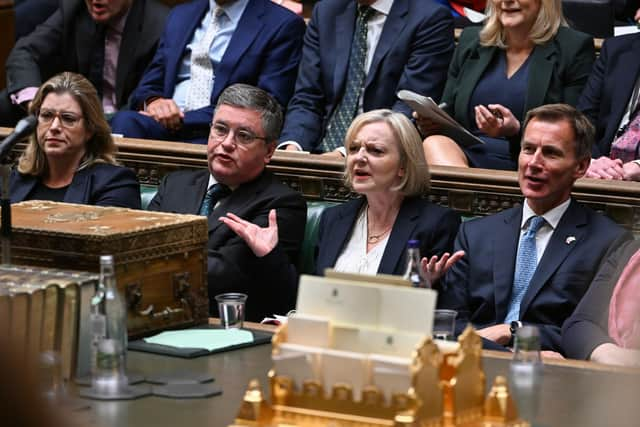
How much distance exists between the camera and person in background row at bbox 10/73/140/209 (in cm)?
456

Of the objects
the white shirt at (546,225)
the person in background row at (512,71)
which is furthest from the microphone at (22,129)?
the person in background row at (512,71)

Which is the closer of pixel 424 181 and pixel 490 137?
pixel 424 181

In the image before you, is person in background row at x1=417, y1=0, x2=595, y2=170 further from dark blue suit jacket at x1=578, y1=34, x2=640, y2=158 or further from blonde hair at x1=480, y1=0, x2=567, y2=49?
dark blue suit jacket at x1=578, y1=34, x2=640, y2=158

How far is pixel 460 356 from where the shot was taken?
1.89m

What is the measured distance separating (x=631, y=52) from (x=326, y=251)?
5.54 ft

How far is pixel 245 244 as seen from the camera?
4.00 metres

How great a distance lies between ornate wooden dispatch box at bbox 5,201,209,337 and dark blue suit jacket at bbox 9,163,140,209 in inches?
44.9

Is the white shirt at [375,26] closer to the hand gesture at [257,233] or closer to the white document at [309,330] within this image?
the hand gesture at [257,233]

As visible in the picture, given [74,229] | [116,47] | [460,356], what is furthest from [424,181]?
[116,47]

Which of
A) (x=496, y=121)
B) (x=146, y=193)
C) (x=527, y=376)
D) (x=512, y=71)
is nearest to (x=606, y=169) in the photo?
(x=496, y=121)

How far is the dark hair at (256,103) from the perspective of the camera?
172 inches

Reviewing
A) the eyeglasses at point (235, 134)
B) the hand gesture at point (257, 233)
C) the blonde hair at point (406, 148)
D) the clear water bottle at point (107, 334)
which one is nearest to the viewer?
the clear water bottle at point (107, 334)

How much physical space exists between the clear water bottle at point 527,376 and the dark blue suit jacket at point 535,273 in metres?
1.39

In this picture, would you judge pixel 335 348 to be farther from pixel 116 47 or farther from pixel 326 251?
pixel 116 47
